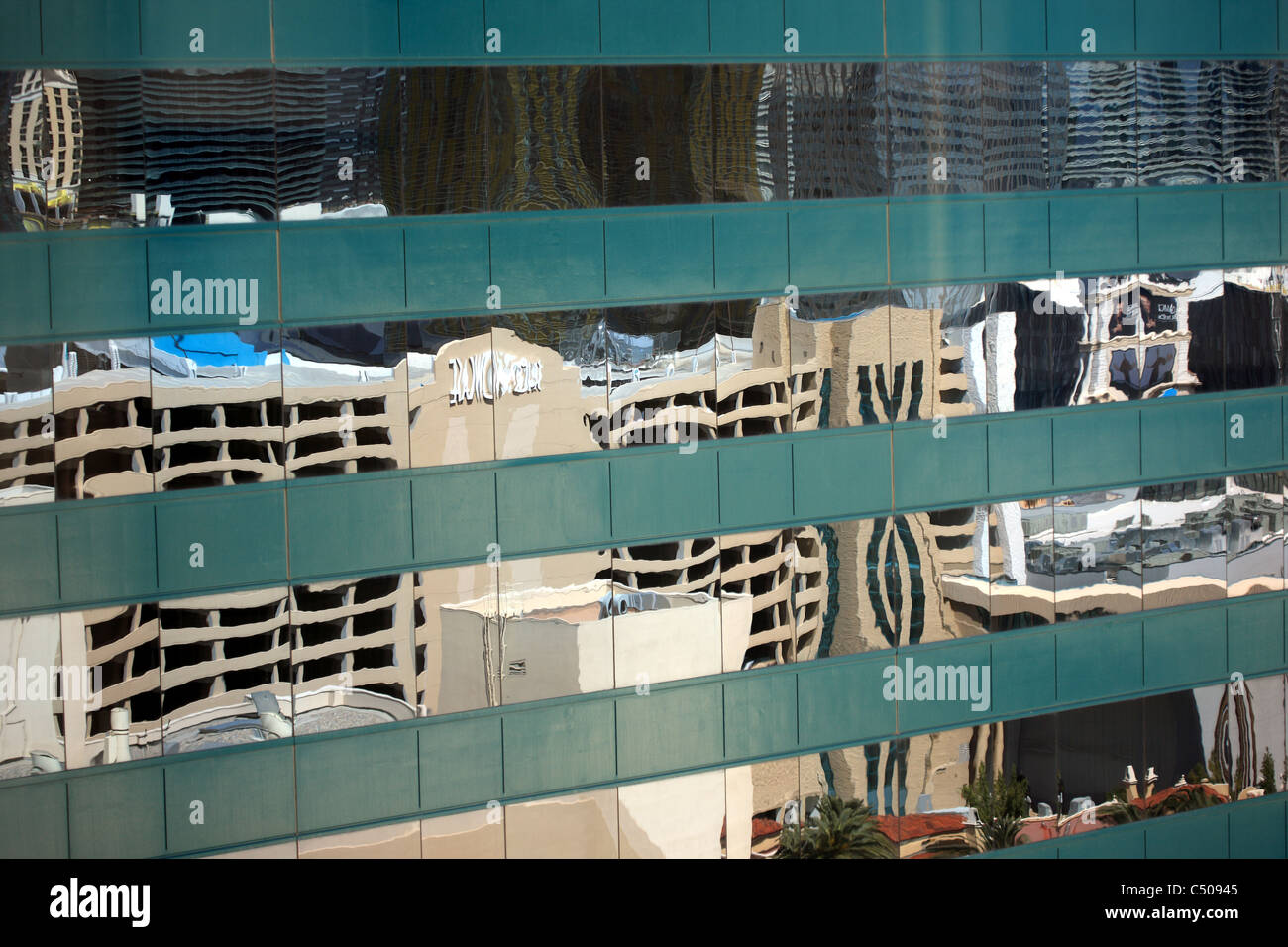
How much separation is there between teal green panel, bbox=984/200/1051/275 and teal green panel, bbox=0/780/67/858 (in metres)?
6.18

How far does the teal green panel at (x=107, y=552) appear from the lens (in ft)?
19.1

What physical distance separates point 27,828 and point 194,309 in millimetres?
2748

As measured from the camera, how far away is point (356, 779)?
631 cm

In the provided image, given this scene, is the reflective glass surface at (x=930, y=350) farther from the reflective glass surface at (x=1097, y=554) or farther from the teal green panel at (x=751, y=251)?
the reflective glass surface at (x=1097, y=554)

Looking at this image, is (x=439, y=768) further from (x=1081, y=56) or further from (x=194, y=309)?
(x=1081, y=56)

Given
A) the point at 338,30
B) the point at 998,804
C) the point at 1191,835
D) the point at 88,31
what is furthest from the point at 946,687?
the point at 88,31

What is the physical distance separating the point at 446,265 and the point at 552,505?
4.81 ft

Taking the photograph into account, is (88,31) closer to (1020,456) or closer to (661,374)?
(661,374)

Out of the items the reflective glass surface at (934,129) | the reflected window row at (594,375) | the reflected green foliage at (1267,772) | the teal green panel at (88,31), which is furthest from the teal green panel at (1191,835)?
the teal green panel at (88,31)

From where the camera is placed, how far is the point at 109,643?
5.89 m

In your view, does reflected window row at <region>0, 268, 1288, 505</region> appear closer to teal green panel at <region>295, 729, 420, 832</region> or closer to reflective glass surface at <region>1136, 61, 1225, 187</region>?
reflective glass surface at <region>1136, 61, 1225, 187</region>

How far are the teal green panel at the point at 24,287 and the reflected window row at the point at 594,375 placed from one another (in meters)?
0.11

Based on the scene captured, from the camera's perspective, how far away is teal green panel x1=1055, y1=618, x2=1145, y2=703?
7.71 m

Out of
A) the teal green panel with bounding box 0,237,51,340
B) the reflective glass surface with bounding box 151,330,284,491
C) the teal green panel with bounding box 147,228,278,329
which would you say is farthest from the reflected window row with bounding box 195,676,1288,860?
the teal green panel with bounding box 0,237,51,340
